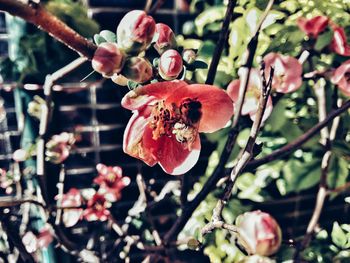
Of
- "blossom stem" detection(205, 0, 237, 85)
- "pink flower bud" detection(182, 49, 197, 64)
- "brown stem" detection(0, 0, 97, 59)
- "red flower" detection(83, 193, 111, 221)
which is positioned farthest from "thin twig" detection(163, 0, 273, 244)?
"brown stem" detection(0, 0, 97, 59)

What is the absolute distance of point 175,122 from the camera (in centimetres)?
75

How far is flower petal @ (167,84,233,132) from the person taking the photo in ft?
2.23

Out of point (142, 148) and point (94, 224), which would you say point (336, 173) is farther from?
point (94, 224)

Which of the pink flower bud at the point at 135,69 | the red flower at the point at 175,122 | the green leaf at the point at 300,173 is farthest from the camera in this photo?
the green leaf at the point at 300,173

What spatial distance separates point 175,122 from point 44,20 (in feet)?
1.09

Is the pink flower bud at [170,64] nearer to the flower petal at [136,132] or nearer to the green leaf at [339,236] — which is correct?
the flower petal at [136,132]

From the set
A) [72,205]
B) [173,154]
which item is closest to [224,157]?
[173,154]

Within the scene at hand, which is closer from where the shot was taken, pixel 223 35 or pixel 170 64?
pixel 170 64

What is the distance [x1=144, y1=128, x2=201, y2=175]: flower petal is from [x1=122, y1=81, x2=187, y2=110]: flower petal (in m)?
0.10

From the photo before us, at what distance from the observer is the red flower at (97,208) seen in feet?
3.88

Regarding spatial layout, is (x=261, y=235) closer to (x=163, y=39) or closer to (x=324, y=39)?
(x=163, y=39)

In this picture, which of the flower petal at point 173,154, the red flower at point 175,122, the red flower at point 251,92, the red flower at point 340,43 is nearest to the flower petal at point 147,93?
the red flower at point 175,122

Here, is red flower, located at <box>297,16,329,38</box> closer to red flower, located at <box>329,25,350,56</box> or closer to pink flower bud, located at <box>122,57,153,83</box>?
red flower, located at <box>329,25,350,56</box>

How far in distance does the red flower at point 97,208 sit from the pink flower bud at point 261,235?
0.66 metres
